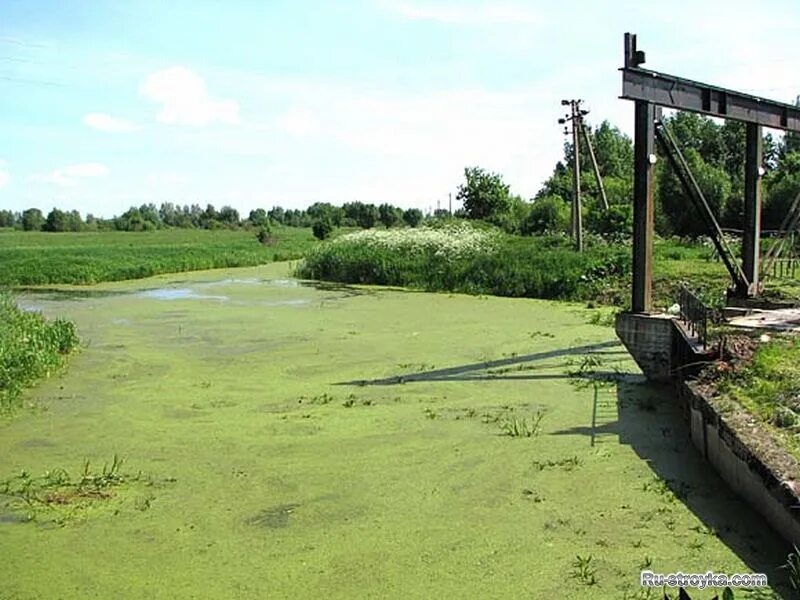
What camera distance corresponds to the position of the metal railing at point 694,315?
651 centimetres

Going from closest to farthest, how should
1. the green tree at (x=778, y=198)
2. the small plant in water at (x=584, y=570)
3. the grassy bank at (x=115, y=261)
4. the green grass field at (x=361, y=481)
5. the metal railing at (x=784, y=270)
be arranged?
the small plant in water at (x=584, y=570) → the green grass field at (x=361, y=481) → the metal railing at (x=784, y=270) → the green tree at (x=778, y=198) → the grassy bank at (x=115, y=261)

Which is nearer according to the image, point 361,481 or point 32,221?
point 361,481

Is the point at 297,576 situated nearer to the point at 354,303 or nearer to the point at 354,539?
the point at 354,539

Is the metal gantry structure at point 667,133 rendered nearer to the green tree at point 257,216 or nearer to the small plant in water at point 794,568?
the small plant in water at point 794,568

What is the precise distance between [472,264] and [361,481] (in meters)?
13.7

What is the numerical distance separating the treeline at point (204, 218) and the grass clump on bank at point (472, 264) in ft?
99.9

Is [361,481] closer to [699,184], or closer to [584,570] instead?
[584,570]

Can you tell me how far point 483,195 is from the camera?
123 ft

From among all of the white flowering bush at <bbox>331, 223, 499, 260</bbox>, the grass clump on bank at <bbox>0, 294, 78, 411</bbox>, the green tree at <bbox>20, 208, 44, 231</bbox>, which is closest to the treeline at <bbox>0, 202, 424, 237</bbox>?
the green tree at <bbox>20, 208, 44, 231</bbox>

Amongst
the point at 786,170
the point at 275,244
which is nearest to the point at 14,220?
the point at 275,244

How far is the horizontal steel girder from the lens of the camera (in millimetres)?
7266

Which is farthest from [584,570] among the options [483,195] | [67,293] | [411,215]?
[411,215]

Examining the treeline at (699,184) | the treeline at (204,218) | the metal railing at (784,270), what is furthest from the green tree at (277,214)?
the metal railing at (784,270)

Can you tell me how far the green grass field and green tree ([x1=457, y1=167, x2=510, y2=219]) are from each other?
28.3 m
